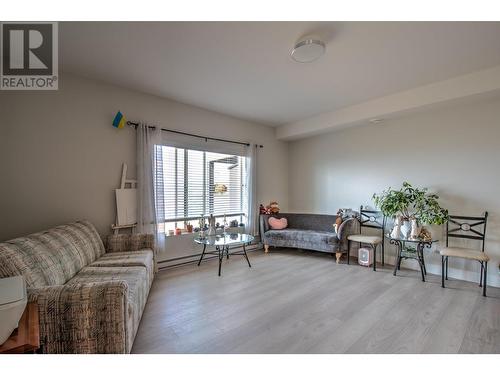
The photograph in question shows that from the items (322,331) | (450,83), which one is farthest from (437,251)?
(322,331)

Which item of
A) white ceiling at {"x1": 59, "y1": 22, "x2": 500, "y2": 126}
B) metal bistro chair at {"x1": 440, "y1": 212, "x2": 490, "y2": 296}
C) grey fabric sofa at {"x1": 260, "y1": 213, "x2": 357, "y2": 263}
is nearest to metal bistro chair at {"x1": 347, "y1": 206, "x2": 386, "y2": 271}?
grey fabric sofa at {"x1": 260, "y1": 213, "x2": 357, "y2": 263}

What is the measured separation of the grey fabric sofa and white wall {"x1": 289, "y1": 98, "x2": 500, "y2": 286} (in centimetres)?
36

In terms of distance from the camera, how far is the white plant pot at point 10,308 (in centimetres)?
92

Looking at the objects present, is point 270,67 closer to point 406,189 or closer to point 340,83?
point 340,83

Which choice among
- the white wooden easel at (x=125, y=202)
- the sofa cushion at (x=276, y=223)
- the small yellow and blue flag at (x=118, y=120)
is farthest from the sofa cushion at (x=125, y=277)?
the sofa cushion at (x=276, y=223)

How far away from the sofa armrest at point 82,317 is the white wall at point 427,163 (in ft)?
13.1

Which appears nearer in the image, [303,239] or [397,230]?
[397,230]

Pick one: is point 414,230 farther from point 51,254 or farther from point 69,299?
point 51,254

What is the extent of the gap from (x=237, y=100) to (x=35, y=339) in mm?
3413

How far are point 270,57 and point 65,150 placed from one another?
264 cm

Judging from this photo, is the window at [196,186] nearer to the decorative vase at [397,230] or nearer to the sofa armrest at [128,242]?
the sofa armrest at [128,242]

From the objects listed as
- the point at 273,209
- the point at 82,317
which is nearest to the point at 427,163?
the point at 273,209

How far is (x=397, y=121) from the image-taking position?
3.80 metres

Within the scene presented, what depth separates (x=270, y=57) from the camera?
245 centimetres
